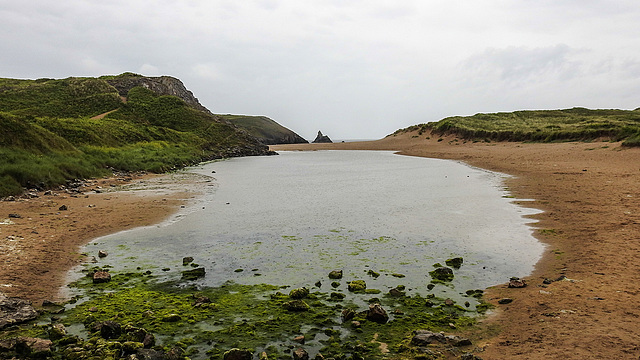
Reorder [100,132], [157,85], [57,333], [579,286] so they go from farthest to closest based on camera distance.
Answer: [157,85]
[100,132]
[579,286]
[57,333]

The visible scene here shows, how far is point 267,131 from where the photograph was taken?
166 m

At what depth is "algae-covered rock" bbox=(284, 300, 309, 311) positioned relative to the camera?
794 cm

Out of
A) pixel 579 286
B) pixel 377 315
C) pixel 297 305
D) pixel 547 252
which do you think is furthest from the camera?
pixel 547 252

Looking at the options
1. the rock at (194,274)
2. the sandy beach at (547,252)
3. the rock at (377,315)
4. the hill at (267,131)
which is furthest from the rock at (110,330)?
the hill at (267,131)

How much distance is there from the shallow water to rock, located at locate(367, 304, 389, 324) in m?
1.57

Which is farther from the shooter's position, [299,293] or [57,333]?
[299,293]

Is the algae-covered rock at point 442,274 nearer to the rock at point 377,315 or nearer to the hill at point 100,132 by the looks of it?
the rock at point 377,315

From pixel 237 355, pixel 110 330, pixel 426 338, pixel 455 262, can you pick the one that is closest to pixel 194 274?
pixel 110 330

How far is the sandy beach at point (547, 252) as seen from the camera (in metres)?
6.37

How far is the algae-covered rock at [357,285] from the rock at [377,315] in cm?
148

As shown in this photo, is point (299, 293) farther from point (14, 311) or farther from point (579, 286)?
point (579, 286)

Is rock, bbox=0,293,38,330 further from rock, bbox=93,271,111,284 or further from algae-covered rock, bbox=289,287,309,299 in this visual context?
algae-covered rock, bbox=289,287,309,299

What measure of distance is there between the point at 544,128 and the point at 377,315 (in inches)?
2473

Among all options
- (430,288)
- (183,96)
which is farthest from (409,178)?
(183,96)
